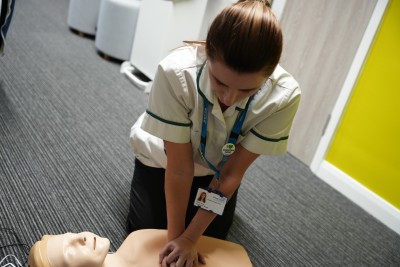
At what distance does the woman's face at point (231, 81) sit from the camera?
80 centimetres

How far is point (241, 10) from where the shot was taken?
2.55 ft

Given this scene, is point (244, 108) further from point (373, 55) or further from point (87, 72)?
point (87, 72)

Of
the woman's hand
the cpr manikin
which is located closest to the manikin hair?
the cpr manikin

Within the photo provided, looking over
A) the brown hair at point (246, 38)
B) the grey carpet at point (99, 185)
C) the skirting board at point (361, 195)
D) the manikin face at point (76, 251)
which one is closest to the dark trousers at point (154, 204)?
the grey carpet at point (99, 185)

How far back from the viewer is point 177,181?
3.39 ft

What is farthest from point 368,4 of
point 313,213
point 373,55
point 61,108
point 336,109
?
point 61,108

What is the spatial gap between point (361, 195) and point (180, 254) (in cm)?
139

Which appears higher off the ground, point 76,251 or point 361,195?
point 76,251

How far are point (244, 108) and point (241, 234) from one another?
2.39ft

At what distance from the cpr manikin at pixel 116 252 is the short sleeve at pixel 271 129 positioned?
31cm

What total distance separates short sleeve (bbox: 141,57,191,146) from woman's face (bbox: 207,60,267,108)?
5.3 inches

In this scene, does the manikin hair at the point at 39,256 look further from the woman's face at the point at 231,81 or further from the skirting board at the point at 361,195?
the skirting board at the point at 361,195

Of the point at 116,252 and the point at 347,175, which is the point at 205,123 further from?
the point at 347,175

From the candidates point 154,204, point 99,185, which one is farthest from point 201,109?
point 99,185
